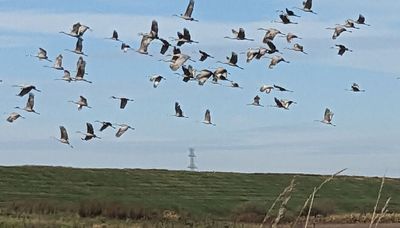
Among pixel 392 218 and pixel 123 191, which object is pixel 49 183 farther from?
pixel 392 218

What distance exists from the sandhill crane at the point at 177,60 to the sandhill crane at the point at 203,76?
84 cm

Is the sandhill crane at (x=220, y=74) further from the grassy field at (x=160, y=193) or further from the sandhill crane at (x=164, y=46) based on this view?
the grassy field at (x=160, y=193)

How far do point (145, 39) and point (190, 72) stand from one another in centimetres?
138

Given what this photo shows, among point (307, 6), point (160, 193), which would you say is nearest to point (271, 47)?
point (307, 6)

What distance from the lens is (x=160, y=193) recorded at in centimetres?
6119

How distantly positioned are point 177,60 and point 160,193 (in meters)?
41.7

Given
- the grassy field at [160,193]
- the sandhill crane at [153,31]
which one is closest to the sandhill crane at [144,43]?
the sandhill crane at [153,31]

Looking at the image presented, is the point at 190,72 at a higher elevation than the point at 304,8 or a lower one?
lower

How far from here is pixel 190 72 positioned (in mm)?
21812

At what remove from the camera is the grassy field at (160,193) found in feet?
146

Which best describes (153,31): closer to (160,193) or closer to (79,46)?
(79,46)

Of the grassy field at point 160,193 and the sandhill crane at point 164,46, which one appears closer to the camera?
the sandhill crane at point 164,46

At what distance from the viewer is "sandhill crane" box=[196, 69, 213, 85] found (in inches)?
826

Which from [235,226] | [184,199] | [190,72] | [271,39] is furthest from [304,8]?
[184,199]
